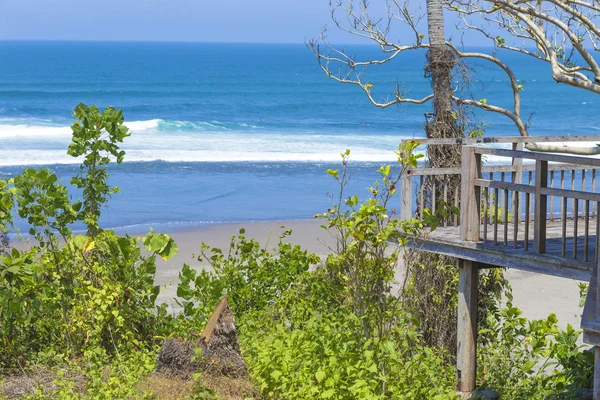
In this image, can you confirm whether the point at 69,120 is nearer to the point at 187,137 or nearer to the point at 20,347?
the point at 187,137

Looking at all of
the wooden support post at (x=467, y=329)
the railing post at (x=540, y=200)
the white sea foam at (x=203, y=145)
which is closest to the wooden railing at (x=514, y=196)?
the railing post at (x=540, y=200)

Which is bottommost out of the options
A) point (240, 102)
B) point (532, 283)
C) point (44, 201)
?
point (532, 283)

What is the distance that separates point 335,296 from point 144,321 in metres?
2.20

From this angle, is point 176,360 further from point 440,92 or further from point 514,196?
point 440,92

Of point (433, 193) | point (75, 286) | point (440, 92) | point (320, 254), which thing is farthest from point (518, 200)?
point (320, 254)

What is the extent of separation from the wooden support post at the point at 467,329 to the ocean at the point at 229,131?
143 inches

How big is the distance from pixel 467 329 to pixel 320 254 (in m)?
8.94

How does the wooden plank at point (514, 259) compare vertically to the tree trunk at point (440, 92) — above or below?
below

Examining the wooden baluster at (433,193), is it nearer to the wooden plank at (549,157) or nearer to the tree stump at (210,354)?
the wooden plank at (549,157)

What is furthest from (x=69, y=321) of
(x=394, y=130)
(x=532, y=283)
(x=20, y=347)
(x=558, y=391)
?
(x=394, y=130)

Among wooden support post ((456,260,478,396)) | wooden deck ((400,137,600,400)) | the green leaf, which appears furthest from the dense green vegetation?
wooden deck ((400,137,600,400))

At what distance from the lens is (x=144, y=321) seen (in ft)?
28.1

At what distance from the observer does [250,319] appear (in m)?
9.23

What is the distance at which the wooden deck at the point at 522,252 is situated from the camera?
23.9 feet
